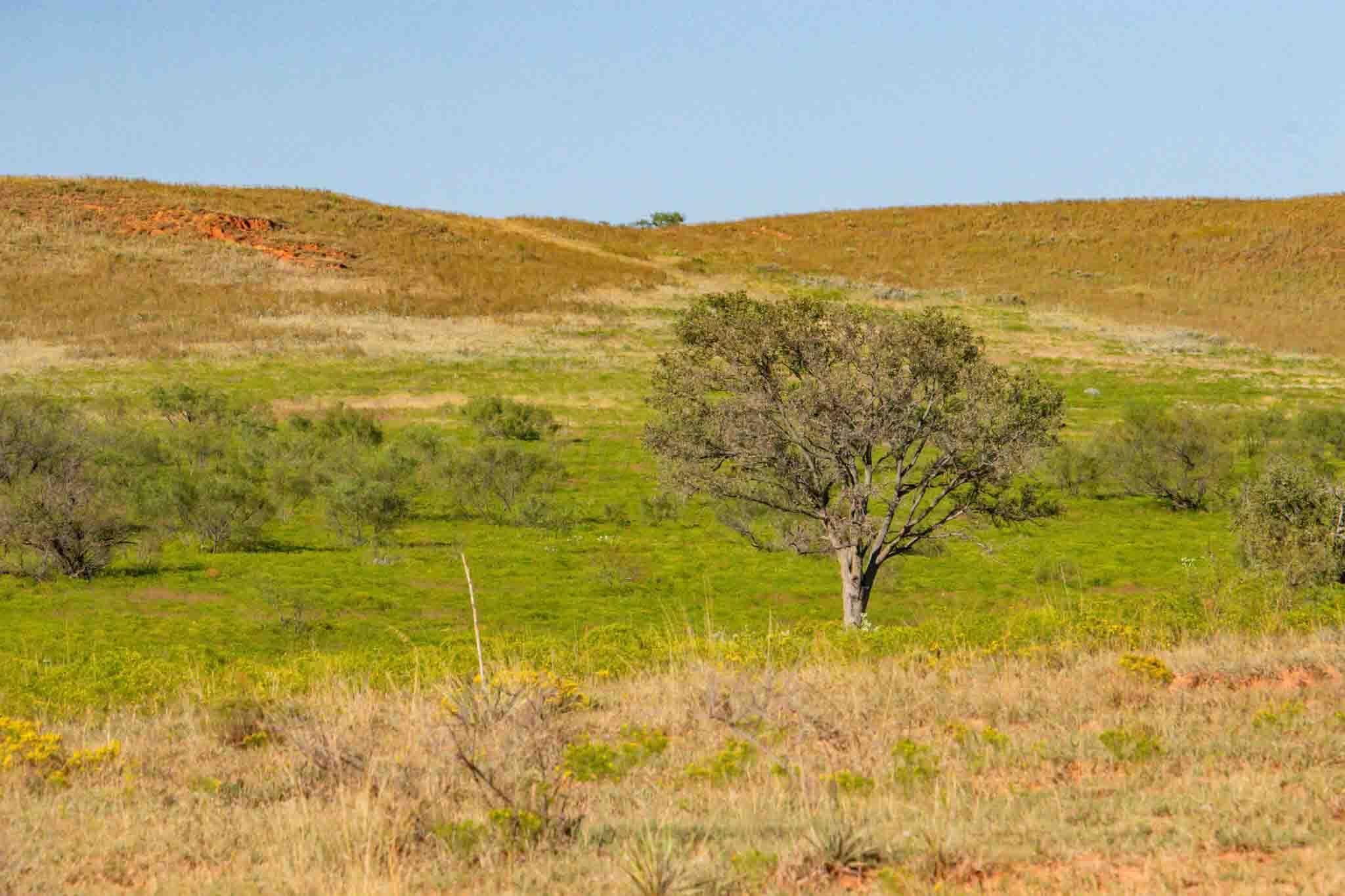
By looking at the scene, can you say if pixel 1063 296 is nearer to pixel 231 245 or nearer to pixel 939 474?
pixel 231 245

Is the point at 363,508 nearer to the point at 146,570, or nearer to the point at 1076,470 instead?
the point at 146,570

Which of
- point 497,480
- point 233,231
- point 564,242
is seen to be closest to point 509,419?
point 497,480

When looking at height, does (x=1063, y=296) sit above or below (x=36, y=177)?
below

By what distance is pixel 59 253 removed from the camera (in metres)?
84.2

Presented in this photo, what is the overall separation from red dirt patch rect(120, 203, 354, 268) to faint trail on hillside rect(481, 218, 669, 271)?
1965cm

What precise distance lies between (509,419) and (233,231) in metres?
56.3

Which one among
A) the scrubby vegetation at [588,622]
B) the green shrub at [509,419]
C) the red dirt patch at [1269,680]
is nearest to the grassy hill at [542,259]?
the scrubby vegetation at [588,622]

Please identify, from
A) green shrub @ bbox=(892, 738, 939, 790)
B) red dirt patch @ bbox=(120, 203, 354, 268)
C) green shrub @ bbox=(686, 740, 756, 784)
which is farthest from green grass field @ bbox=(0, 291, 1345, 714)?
red dirt patch @ bbox=(120, 203, 354, 268)

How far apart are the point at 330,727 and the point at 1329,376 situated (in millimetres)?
67209

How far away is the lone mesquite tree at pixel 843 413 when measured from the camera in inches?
787

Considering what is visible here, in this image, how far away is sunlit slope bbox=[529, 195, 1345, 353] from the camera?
8962cm

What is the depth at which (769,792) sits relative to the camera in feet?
23.6

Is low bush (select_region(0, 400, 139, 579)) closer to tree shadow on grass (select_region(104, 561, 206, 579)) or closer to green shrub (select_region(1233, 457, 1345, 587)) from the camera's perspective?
tree shadow on grass (select_region(104, 561, 206, 579))

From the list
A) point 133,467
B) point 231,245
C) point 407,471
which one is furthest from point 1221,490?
point 231,245
